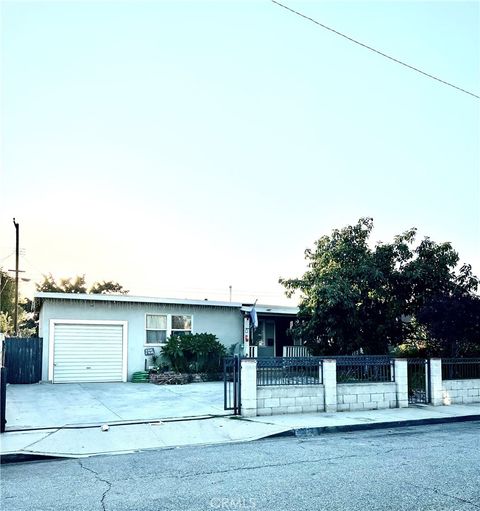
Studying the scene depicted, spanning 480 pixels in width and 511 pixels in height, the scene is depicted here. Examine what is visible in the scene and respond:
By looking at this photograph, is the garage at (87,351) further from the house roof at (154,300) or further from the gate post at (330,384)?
the gate post at (330,384)

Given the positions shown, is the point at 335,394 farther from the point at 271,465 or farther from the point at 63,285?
the point at 63,285

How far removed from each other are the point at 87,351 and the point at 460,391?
44.3 ft

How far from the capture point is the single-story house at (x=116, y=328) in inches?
795

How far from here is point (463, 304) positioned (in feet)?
52.8

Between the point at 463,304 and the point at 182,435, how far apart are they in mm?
10034

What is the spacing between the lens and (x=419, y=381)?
50.3 feet

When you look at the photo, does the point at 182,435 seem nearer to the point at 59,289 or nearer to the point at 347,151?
the point at 347,151

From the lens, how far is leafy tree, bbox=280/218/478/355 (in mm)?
19156

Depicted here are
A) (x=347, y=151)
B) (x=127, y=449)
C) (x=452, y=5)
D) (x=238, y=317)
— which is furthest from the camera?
(x=238, y=317)

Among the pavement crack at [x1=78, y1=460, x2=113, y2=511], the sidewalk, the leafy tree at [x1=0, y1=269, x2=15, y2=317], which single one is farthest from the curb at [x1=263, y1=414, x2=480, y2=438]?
the leafy tree at [x1=0, y1=269, x2=15, y2=317]

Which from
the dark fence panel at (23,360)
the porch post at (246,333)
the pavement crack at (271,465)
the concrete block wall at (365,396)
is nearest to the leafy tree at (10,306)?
the dark fence panel at (23,360)

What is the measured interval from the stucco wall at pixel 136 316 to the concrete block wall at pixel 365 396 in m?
10.5

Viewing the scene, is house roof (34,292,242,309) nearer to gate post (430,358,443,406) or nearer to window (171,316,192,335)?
window (171,316,192,335)

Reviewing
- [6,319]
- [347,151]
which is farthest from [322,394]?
[6,319]
